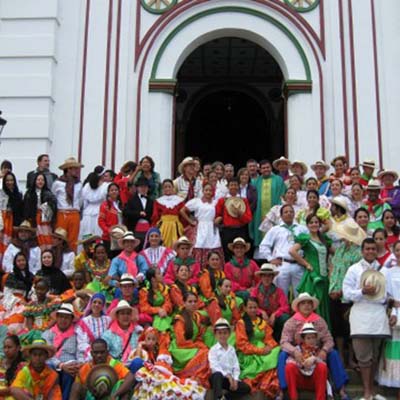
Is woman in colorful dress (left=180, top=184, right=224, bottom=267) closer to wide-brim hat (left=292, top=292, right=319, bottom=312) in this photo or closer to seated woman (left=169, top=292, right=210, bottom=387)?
seated woman (left=169, top=292, right=210, bottom=387)

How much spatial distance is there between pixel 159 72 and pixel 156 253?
5622 mm

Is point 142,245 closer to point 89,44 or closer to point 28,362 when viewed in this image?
point 28,362

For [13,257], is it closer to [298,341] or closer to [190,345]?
[190,345]

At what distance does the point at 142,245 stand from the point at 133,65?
16.8ft

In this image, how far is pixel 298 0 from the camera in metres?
14.2

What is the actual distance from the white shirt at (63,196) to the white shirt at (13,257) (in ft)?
2.94

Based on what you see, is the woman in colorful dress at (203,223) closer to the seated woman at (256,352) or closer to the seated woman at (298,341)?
the seated woman at (256,352)

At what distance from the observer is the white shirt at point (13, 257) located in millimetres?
9906

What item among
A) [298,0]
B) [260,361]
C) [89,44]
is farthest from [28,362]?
[298,0]

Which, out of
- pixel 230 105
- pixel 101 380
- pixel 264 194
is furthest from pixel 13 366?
pixel 230 105

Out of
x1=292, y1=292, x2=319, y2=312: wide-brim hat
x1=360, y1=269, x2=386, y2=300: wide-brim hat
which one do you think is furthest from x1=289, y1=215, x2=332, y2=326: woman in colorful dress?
x1=360, y1=269, x2=386, y2=300: wide-brim hat

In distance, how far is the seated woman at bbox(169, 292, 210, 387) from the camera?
25.4 ft

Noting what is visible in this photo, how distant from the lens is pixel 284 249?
30.5 ft

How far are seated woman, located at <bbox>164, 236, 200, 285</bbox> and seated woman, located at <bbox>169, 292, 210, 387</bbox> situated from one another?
1.58 ft
